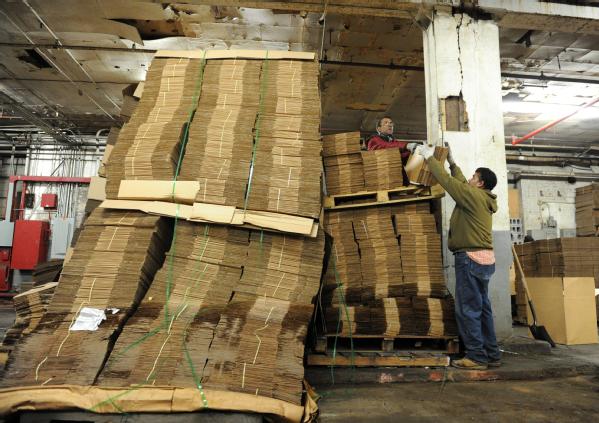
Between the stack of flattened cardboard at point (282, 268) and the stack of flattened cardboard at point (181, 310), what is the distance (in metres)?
0.13

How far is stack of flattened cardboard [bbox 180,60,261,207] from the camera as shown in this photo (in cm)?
439

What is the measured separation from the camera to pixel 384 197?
549 centimetres

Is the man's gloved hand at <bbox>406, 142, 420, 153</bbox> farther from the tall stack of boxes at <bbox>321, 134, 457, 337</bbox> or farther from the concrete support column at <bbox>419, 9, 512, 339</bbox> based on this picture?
the concrete support column at <bbox>419, 9, 512, 339</bbox>

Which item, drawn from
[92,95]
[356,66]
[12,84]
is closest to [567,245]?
[356,66]

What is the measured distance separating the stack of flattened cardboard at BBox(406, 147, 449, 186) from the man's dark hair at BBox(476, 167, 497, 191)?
486 mm

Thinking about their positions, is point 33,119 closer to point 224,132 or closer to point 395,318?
point 224,132

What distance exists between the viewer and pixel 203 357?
11.4 feet

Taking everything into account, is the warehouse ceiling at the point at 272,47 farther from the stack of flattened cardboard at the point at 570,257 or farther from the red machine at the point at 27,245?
the stack of flattened cardboard at the point at 570,257

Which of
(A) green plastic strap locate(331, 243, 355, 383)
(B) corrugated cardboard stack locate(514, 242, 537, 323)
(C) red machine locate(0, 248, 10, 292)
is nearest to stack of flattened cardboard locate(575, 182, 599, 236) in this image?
(B) corrugated cardboard stack locate(514, 242, 537, 323)

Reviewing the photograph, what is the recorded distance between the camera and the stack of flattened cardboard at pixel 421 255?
5.22 metres

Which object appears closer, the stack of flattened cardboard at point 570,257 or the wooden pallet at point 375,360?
the wooden pallet at point 375,360

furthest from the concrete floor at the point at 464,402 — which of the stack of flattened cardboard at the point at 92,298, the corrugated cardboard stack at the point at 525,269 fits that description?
the corrugated cardboard stack at the point at 525,269

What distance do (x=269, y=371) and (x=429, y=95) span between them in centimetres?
503

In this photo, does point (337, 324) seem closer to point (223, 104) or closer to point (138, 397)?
point (138, 397)
